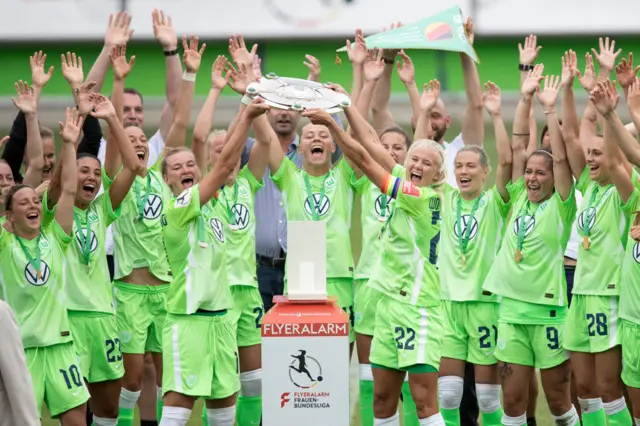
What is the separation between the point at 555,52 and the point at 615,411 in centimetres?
1004

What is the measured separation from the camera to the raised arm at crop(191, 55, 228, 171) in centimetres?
711

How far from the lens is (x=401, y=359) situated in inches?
248

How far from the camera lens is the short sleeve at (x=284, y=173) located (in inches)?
291

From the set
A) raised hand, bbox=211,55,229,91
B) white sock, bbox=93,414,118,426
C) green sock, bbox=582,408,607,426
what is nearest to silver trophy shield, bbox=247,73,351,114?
raised hand, bbox=211,55,229,91

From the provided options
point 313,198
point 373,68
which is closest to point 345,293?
point 313,198

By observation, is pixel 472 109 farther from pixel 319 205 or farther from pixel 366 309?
pixel 366 309

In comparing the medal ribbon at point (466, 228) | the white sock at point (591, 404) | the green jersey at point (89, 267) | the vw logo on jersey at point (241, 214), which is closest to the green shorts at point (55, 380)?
the green jersey at point (89, 267)

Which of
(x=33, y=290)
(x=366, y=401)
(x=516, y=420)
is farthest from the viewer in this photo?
(x=366, y=401)

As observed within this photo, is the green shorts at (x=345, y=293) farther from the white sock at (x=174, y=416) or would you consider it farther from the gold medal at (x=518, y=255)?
the white sock at (x=174, y=416)

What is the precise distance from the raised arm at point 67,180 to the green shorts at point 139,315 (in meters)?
0.96

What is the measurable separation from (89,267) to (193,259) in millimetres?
832

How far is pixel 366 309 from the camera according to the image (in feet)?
24.0

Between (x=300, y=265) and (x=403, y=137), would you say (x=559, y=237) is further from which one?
(x=300, y=265)

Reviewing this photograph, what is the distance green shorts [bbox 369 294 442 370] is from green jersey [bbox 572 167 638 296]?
1.06 meters
